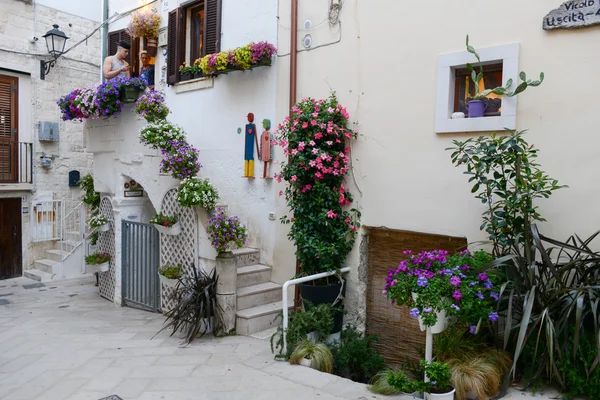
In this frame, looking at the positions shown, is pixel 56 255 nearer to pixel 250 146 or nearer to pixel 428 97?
pixel 250 146

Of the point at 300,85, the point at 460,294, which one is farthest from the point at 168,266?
the point at 460,294

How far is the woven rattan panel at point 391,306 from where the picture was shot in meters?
5.33

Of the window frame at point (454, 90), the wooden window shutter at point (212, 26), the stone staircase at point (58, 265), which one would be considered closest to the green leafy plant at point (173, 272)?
the wooden window shutter at point (212, 26)

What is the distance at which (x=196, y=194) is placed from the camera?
6145mm

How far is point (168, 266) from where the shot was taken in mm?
6973

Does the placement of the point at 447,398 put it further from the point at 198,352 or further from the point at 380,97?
the point at 380,97

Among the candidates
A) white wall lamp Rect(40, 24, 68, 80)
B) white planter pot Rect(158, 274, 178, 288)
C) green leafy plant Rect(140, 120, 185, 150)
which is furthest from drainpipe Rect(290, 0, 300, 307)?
white wall lamp Rect(40, 24, 68, 80)

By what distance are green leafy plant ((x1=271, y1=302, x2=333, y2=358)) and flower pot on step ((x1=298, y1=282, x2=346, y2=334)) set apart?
176mm

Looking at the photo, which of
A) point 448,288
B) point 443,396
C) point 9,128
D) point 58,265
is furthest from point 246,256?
point 9,128

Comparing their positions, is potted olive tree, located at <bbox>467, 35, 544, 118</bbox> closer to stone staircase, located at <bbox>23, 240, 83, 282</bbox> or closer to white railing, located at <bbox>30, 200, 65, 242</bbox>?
stone staircase, located at <bbox>23, 240, 83, 282</bbox>

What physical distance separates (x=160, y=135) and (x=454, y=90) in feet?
13.3

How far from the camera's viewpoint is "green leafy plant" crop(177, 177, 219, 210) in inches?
243

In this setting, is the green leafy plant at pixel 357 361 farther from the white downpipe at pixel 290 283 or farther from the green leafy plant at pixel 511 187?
the green leafy plant at pixel 511 187

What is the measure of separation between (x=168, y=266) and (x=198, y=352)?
2.02 meters
